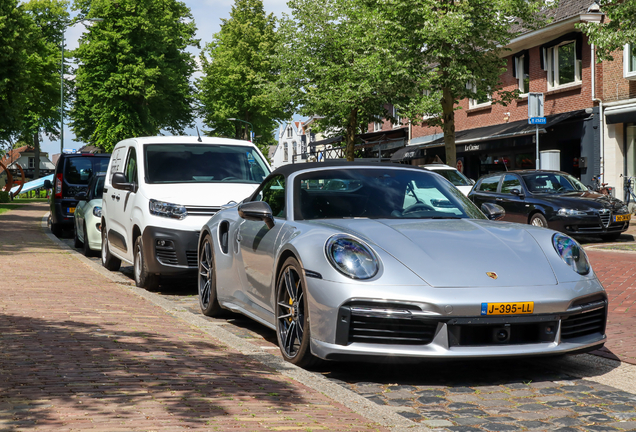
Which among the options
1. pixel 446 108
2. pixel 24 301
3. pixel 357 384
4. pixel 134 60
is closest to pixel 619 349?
pixel 357 384

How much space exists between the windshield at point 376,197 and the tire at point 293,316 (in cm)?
55

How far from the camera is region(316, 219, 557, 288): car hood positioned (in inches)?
182

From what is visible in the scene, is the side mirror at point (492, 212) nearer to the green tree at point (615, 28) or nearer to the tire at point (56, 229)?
the green tree at point (615, 28)

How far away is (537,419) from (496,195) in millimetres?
12729

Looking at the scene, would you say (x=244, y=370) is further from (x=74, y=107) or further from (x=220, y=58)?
(x=220, y=58)

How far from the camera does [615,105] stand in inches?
956

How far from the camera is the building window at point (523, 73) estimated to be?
96.9 feet

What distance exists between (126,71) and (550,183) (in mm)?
32476

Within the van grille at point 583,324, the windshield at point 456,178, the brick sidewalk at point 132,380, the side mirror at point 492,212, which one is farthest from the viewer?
the windshield at point 456,178

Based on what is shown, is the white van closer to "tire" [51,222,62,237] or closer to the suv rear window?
the suv rear window

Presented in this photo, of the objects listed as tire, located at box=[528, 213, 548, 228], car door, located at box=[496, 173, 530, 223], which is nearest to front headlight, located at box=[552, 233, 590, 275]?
tire, located at box=[528, 213, 548, 228]

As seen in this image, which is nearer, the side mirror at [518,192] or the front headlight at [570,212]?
the front headlight at [570,212]

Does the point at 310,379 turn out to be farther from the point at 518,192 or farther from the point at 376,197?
the point at 518,192

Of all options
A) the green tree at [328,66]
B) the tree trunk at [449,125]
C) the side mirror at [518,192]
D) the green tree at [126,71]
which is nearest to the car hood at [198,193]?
the side mirror at [518,192]
